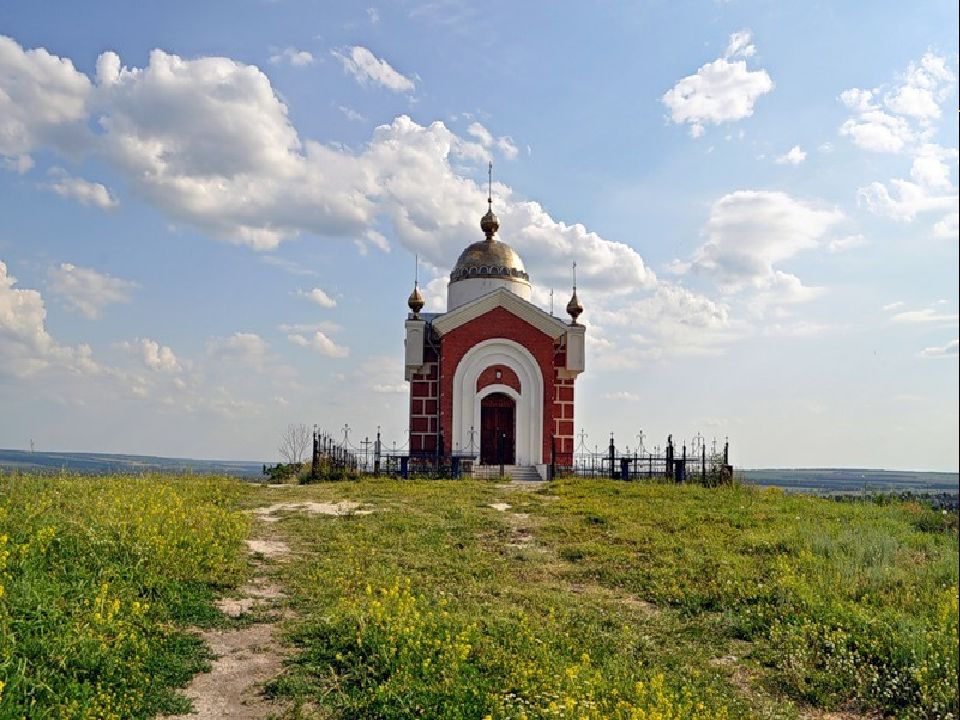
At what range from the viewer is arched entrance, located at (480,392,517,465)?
25.5 m

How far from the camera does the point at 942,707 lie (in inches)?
255

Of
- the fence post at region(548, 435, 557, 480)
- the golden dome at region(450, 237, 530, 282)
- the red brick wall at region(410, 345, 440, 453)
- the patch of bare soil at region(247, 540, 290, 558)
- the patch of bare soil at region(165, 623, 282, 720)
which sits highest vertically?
the golden dome at region(450, 237, 530, 282)

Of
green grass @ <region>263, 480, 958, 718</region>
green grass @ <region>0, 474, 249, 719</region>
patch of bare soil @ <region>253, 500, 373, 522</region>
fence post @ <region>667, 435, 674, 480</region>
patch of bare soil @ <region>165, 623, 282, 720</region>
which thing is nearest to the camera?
green grass @ <region>0, 474, 249, 719</region>

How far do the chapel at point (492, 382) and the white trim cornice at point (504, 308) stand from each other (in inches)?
1.3

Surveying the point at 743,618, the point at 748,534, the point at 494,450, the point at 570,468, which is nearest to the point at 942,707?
the point at 743,618

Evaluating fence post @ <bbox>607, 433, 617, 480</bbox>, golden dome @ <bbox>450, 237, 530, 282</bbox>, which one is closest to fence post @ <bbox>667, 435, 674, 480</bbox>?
fence post @ <bbox>607, 433, 617, 480</bbox>

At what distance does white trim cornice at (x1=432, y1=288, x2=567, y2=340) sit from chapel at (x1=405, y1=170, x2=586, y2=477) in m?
0.03

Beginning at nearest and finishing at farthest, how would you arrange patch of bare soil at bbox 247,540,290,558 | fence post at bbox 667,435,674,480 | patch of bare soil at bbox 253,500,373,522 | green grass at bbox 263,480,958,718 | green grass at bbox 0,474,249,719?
green grass at bbox 0,474,249,719 < green grass at bbox 263,480,958,718 < patch of bare soil at bbox 247,540,290,558 < patch of bare soil at bbox 253,500,373,522 < fence post at bbox 667,435,674,480

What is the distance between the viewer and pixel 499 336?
2569 centimetres

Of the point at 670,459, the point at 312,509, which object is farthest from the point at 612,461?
the point at 312,509

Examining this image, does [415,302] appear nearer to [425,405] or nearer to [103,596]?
[425,405]

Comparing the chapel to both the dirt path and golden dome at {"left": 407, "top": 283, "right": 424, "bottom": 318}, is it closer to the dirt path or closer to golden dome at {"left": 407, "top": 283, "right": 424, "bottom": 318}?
golden dome at {"left": 407, "top": 283, "right": 424, "bottom": 318}

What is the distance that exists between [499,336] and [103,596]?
1972 cm

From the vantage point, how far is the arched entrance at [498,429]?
25.5 metres
